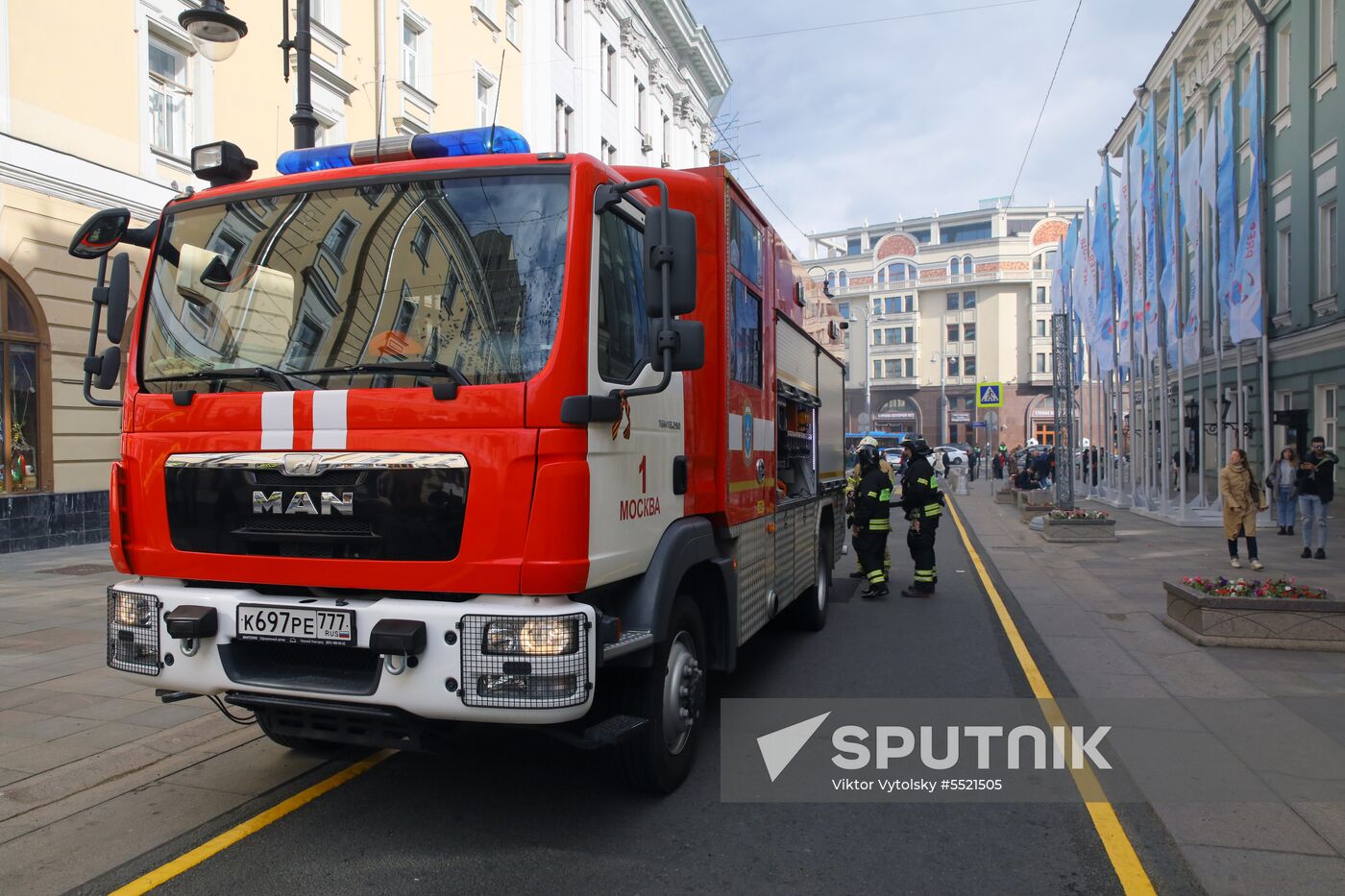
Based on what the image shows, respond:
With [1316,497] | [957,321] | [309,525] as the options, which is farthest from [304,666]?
[957,321]

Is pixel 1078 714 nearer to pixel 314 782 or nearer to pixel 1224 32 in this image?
pixel 314 782

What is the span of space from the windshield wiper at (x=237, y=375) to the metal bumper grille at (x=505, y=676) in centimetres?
123

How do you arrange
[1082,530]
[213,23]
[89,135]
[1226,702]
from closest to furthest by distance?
[1226,702] < [213,23] < [89,135] < [1082,530]

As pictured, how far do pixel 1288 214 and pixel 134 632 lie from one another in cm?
2400

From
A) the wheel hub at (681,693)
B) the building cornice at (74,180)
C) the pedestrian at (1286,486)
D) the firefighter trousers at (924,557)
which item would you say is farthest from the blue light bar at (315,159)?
the pedestrian at (1286,486)

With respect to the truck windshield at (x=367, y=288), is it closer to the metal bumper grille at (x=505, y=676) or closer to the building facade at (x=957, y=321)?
the metal bumper grille at (x=505, y=676)

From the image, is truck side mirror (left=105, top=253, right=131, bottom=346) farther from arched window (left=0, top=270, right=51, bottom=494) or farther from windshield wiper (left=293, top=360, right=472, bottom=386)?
arched window (left=0, top=270, right=51, bottom=494)

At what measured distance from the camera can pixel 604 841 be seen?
3.96 metres

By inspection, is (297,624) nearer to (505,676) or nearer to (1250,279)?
(505,676)

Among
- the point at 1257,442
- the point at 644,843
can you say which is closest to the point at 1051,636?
the point at 644,843

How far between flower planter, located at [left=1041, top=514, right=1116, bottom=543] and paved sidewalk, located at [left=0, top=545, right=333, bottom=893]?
44.8 ft

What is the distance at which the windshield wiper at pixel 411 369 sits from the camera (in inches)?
141

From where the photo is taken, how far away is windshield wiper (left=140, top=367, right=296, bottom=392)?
149 inches

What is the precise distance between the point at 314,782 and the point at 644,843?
5.66 ft
